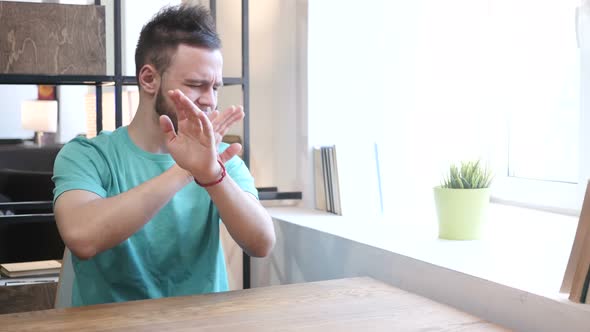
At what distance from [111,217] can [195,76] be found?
39 cm

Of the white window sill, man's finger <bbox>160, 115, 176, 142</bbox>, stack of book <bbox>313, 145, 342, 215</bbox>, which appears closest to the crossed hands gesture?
man's finger <bbox>160, 115, 176, 142</bbox>

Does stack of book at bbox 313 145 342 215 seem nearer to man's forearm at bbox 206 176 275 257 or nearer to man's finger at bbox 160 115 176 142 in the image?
man's forearm at bbox 206 176 275 257

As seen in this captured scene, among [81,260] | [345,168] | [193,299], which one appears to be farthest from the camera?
[345,168]

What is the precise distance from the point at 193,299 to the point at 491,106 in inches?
54.0

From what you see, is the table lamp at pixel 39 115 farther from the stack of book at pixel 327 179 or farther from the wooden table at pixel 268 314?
the wooden table at pixel 268 314

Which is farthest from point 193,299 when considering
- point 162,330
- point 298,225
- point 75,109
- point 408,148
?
point 75,109

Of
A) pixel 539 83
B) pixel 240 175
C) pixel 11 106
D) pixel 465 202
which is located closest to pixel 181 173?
pixel 240 175

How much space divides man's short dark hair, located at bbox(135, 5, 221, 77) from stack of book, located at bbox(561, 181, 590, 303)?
2.96ft

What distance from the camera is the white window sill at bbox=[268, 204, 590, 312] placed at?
5.23ft

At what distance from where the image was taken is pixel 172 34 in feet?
5.93

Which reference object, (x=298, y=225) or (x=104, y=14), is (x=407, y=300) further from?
(x=104, y=14)

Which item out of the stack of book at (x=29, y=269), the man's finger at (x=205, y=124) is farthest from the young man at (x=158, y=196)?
the stack of book at (x=29, y=269)

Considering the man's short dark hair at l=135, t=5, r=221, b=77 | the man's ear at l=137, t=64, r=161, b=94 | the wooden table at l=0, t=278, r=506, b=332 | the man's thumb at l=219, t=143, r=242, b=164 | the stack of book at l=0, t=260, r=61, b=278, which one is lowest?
the stack of book at l=0, t=260, r=61, b=278

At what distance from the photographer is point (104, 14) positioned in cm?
235
